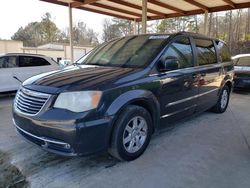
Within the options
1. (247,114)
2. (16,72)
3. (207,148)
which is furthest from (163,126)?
(16,72)

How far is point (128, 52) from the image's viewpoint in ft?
12.8

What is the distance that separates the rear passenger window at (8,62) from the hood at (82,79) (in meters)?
4.85

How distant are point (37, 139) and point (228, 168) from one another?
2.33 meters

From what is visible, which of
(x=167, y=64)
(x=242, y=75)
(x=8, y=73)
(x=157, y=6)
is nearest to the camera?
(x=167, y=64)

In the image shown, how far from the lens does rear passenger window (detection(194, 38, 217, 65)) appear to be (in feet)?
14.7

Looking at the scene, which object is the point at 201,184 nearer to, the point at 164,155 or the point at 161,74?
the point at 164,155

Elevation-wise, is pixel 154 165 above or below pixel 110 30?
below

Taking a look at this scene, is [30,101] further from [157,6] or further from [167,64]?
[157,6]

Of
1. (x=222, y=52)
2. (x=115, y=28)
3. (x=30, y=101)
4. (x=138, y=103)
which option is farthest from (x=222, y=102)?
(x=115, y=28)

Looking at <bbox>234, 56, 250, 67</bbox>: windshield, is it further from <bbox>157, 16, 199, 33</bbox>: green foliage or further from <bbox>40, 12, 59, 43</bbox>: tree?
<bbox>40, 12, 59, 43</bbox>: tree

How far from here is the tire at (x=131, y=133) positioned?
2980 mm

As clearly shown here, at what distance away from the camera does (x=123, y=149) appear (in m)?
3.10

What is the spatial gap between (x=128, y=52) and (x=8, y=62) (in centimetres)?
512

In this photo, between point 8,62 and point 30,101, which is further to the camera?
point 8,62
